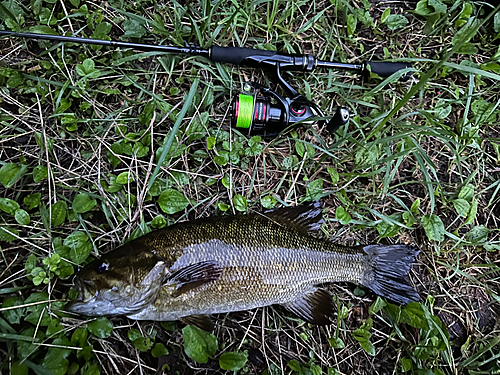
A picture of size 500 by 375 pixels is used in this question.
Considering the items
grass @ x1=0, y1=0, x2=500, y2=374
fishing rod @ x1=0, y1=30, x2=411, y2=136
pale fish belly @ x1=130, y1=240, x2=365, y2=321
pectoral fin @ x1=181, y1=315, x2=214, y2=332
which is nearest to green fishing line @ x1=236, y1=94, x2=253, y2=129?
fishing rod @ x1=0, y1=30, x2=411, y2=136

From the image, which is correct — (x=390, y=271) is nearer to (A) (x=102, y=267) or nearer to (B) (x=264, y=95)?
(B) (x=264, y=95)

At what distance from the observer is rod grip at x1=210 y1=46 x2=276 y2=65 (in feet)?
9.36

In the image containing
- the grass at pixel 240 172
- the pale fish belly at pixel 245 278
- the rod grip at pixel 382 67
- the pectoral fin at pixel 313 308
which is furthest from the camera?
the rod grip at pixel 382 67

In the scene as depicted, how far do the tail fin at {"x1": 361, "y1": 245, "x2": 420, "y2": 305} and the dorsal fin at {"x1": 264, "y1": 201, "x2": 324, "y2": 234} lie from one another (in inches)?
18.7

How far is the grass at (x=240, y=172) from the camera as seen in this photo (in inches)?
98.9

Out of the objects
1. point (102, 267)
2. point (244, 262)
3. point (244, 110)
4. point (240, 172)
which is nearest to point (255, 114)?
point (244, 110)

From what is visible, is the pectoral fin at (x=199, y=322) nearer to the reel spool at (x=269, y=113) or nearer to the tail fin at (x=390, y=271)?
the tail fin at (x=390, y=271)

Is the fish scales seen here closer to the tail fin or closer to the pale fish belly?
the pale fish belly

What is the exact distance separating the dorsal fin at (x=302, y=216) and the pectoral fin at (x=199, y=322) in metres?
0.95

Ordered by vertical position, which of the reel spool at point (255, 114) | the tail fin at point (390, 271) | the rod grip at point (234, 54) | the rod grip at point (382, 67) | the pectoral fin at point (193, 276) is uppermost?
the rod grip at point (234, 54)

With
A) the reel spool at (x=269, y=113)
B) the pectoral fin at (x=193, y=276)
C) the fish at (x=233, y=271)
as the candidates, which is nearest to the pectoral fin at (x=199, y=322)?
the fish at (x=233, y=271)

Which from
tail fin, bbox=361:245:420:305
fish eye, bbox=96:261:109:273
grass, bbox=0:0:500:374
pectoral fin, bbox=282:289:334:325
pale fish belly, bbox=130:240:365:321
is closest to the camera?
fish eye, bbox=96:261:109:273

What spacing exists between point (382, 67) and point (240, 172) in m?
1.66

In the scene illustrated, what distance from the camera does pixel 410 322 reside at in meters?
2.79
